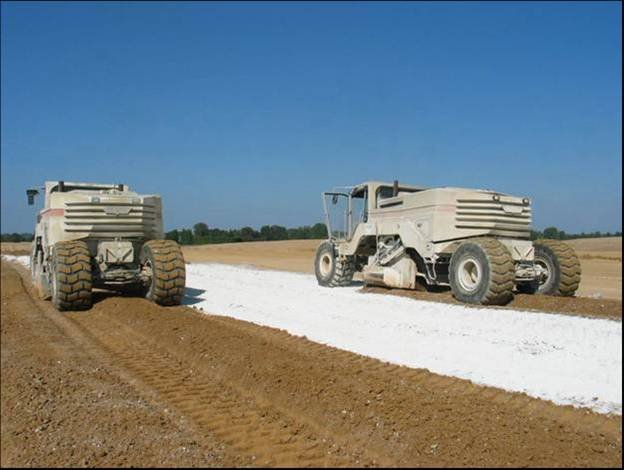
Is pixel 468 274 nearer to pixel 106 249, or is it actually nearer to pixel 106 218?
pixel 106 249

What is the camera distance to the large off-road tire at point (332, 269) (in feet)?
51.7

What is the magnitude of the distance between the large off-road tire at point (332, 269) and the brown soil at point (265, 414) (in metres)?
8.49

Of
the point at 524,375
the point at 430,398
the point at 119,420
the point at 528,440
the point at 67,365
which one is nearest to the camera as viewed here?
the point at 528,440

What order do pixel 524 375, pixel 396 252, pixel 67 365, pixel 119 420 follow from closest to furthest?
pixel 119 420
pixel 524 375
pixel 67 365
pixel 396 252

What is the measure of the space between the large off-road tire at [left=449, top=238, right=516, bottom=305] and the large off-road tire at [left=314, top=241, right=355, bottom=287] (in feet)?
15.7

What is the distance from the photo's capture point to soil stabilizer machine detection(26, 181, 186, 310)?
1077 cm

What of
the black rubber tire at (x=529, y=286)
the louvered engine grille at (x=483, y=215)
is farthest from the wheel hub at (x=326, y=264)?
the black rubber tire at (x=529, y=286)

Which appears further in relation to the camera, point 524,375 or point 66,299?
point 66,299

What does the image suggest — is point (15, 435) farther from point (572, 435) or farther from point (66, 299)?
point (66, 299)

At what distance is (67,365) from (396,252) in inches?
341

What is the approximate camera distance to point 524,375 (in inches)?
231

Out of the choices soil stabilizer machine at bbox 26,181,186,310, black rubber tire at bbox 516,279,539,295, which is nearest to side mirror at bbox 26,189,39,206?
soil stabilizer machine at bbox 26,181,186,310

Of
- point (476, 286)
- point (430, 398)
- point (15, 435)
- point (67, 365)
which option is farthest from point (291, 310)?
point (15, 435)

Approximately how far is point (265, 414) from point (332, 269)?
36.7 ft
